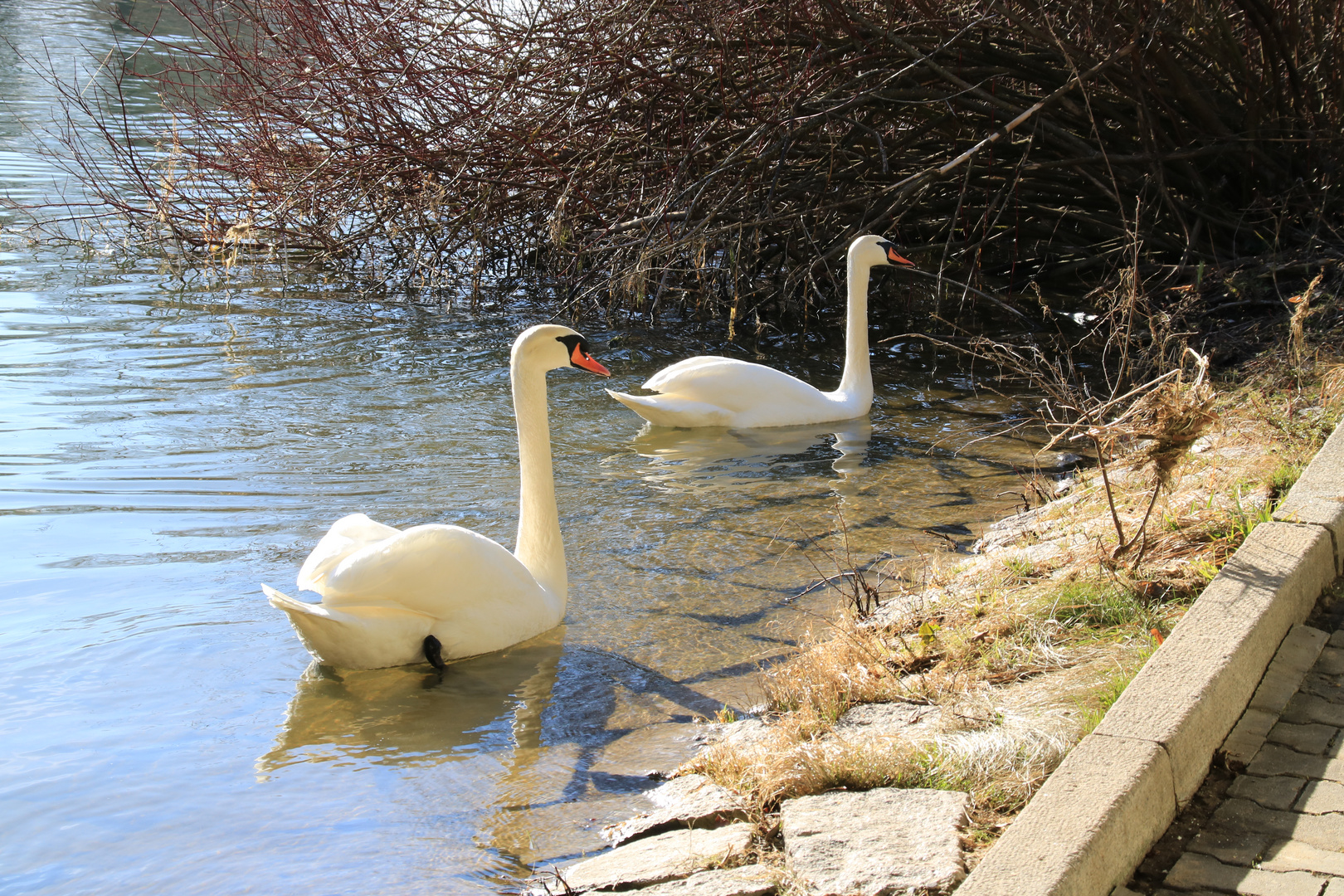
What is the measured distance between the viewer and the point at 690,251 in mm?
9891

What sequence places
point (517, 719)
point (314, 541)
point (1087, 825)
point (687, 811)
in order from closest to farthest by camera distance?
point (1087, 825), point (687, 811), point (517, 719), point (314, 541)

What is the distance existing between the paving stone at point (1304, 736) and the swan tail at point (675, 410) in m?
5.23

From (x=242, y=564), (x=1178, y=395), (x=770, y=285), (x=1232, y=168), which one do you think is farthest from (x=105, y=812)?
(x=1232, y=168)

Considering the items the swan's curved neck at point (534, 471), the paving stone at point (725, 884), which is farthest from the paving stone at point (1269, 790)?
the swan's curved neck at point (534, 471)

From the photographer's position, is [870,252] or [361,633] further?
[870,252]

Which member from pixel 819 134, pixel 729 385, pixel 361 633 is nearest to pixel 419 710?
pixel 361 633

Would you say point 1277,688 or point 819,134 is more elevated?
point 819,134

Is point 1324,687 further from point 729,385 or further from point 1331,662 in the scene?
point 729,385

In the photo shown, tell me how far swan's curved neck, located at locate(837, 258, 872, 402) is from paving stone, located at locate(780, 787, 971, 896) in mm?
5596

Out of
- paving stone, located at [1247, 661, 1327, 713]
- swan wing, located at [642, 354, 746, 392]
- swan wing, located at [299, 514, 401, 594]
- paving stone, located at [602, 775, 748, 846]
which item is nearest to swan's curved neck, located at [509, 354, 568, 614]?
swan wing, located at [299, 514, 401, 594]

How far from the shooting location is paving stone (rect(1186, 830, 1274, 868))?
2.54 m

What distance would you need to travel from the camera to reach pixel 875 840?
2693 millimetres

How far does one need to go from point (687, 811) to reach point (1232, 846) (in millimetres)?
1349

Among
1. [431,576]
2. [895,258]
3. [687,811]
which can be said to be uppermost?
[895,258]
